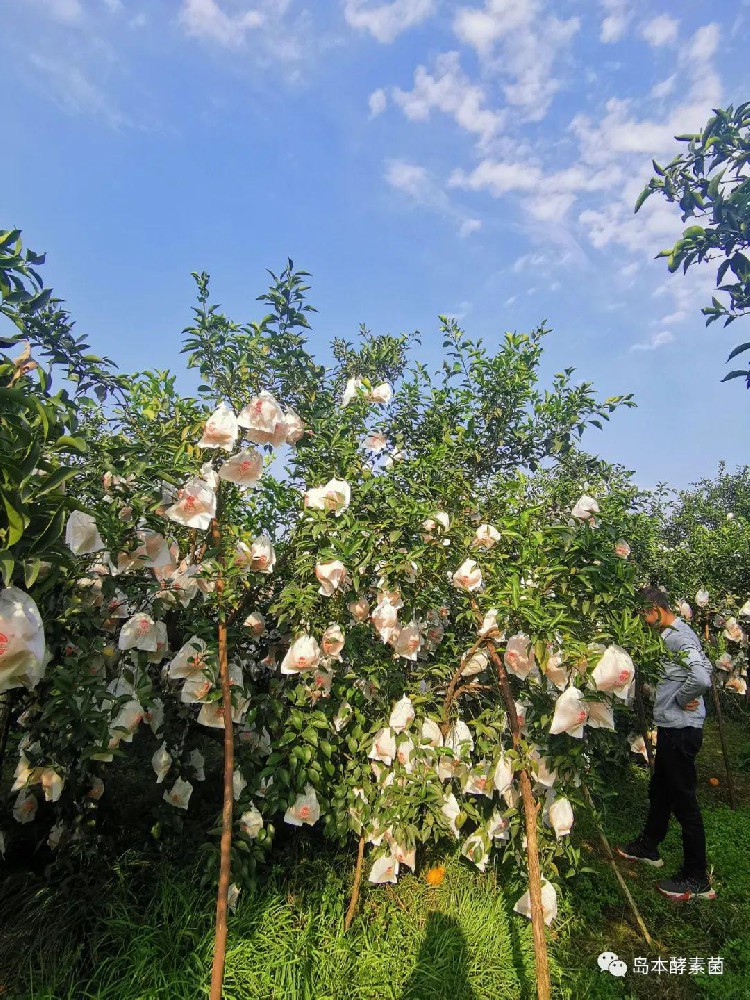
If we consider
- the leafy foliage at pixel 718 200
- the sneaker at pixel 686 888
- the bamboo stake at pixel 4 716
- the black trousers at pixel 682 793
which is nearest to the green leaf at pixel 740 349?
the leafy foliage at pixel 718 200

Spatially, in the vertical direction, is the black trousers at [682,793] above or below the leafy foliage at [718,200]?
below

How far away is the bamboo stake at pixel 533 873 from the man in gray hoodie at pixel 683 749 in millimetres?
1353

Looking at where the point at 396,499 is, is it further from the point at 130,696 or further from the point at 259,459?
the point at 130,696

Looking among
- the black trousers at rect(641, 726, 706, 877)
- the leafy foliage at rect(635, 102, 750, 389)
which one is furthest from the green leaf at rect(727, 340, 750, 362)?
→ the black trousers at rect(641, 726, 706, 877)

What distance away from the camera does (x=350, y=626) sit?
2365 millimetres

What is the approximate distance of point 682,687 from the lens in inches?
128

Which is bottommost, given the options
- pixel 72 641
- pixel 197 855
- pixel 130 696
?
pixel 197 855

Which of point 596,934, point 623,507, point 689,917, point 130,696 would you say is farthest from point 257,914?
point 623,507

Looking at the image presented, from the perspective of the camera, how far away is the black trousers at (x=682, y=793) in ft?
10.5

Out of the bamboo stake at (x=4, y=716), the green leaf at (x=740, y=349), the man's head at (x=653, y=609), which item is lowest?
the bamboo stake at (x=4, y=716)

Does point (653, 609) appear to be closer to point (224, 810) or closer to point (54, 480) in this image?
point (224, 810)

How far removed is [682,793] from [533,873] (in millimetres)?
1727

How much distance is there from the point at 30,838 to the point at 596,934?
9.58ft

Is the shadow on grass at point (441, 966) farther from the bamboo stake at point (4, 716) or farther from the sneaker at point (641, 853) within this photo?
the bamboo stake at point (4, 716)
